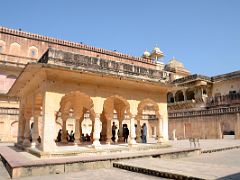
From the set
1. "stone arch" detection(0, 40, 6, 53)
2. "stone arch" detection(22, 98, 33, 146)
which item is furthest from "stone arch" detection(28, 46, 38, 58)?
"stone arch" detection(22, 98, 33, 146)

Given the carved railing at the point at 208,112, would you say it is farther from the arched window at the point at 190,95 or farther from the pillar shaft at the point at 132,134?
the arched window at the point at 190,95

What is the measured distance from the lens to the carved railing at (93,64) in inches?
384

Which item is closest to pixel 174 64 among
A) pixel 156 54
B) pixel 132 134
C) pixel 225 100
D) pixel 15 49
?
pixel 156 54

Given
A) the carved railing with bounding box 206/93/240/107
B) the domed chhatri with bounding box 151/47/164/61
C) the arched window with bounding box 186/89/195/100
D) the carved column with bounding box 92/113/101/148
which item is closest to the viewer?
the carved column with bounding box 92/113/101/148

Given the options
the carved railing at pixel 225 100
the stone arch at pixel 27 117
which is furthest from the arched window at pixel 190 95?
the stone arch at pixel 27 117

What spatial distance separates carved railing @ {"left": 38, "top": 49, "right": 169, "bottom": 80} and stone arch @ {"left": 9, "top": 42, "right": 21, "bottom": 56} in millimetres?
21126

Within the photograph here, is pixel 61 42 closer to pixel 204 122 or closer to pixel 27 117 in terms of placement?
pixel 204 122

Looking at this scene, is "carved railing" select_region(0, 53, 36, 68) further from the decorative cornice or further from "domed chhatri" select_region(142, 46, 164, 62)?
"domed chhatri" select_region(142, 46, 164, 62)

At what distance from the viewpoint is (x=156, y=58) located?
44219mm

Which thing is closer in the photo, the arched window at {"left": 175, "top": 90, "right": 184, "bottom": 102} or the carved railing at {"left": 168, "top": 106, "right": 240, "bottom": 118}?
the carved railing at {"left": 168, "top": 106, "right": 240, "bottom": 118}

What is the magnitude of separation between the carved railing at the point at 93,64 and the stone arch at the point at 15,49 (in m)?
21.1

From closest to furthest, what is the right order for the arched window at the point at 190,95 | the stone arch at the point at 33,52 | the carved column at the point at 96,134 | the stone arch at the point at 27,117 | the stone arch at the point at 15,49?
the carved column at the point at 96,134, the stone arch at the point at 27,117, the stone arch at the point at 15,49, the stone arch at the point at 33,52, the arched window at the point at 190,95

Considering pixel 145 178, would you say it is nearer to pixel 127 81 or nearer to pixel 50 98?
pixel 50 98

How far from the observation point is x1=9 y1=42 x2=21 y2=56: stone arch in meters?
29.6
